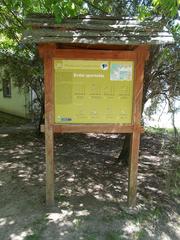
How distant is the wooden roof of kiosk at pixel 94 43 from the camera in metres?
3.53

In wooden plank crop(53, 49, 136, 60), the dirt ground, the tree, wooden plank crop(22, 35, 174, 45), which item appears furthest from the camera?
the tree

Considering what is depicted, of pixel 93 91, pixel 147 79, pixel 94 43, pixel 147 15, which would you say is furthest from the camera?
pixel 147 79

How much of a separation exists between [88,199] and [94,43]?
2.61 meters

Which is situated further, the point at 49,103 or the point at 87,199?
the point at 87,199

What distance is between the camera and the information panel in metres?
3.92

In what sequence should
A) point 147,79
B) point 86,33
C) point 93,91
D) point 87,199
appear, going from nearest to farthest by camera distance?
1. point 86,33
2. point 93,91
3. point 87,199
4. point 147,79

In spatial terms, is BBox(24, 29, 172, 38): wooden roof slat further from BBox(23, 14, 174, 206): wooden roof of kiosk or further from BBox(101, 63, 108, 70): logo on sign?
BBox(101, 63, 108, 70): logo on sign

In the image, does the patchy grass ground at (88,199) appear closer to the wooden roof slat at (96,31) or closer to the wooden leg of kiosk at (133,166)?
the wooden leg of kiosk at (133,166)

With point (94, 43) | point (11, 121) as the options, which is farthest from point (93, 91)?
point (11, 121)

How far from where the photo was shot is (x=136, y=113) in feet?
13.4

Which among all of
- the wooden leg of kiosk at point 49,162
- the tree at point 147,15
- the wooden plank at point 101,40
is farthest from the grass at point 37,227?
the tree at point 147,15

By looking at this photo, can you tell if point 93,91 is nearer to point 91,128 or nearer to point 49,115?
point 91,128

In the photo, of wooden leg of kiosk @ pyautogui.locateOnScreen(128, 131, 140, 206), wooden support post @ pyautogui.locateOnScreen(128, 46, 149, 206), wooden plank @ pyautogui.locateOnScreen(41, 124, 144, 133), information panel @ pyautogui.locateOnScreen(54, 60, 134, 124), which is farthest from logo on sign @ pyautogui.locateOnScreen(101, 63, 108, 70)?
wooden leg of kiosk @ pyautogui.locateOnScreen(128, 131, 140, 206)

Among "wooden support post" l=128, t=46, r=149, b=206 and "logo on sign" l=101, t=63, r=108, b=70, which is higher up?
"logo on sign" l=101, t=63, r=108, b=70
